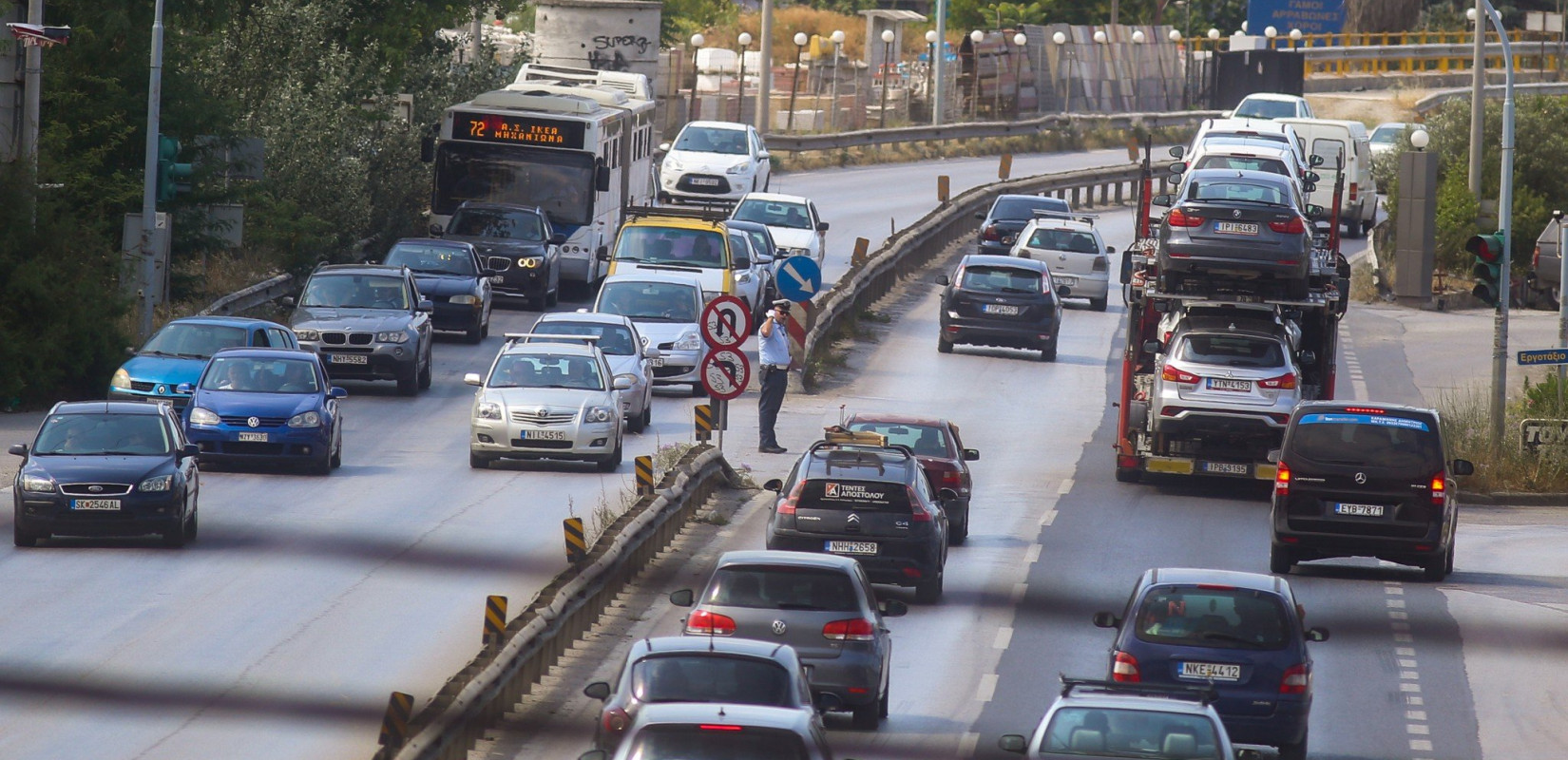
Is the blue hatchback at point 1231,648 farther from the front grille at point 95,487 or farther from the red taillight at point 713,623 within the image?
the front grille at point 95,487

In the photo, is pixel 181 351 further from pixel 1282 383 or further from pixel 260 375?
pixel 1282 383

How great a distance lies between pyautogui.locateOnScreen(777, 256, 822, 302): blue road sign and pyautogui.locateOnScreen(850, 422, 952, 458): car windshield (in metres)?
6.38

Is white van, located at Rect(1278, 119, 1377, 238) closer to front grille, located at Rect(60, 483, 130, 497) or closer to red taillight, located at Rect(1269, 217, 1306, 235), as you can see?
red taillight, located at Rect(1269, 217, 1306, 235)

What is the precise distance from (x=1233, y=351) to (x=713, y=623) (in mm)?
12617

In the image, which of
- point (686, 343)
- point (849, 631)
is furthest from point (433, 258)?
point (849, 631)

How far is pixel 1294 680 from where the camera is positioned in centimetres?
1494

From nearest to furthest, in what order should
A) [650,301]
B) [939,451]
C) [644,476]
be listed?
[644,476] < [939,451] < [650,301]

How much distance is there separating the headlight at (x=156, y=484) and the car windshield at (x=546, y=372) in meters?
6.21

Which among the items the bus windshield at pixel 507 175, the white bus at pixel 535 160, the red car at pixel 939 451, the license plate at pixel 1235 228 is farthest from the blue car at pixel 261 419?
the bus windshield at pixel 507 175

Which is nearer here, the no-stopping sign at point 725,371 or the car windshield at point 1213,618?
the car windshield at point 1213,618

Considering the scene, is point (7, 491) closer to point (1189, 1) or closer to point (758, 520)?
point (758, 520)

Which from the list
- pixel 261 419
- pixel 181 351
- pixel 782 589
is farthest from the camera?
pixel 181 351

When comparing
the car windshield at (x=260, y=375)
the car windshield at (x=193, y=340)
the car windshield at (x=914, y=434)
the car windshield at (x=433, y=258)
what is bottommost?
the car windshield at (x=914, y=434)

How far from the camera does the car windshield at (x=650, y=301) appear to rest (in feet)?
107
